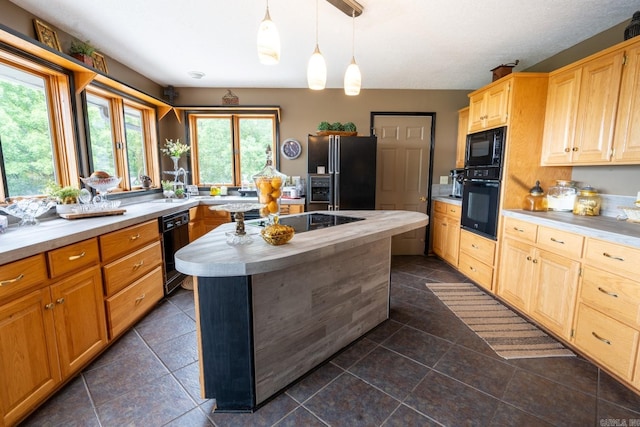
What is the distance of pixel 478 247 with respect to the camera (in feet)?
10.4

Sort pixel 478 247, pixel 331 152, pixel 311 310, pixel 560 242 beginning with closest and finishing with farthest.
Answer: pixel 311 310, pixel 560 242, pixel 478 247, pixel 331 152

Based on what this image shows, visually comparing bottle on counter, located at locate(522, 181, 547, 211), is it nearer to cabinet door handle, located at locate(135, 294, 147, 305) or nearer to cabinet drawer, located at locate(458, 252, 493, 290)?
cabinet drawer, located at locate(458, 252, 493, 290)

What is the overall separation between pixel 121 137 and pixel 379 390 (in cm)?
360

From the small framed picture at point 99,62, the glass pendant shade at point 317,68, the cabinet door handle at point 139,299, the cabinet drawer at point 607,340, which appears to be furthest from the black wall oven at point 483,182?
the small framed picture at point 99,62

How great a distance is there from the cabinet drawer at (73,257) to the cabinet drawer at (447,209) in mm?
3670

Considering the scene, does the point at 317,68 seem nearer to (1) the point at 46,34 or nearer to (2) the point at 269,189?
(2) the point at 269,189

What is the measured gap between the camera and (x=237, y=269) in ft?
3.86

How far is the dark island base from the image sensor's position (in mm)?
1415

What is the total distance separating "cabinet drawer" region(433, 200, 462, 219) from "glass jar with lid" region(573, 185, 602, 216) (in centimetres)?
119

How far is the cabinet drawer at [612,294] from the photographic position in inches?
64.1

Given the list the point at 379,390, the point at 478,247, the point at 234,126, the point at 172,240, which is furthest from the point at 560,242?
the point at 234,126

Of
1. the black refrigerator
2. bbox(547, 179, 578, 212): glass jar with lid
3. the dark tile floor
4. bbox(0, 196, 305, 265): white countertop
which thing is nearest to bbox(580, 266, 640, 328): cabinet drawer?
the dark tile floor

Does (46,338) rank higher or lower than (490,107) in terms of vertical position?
lower

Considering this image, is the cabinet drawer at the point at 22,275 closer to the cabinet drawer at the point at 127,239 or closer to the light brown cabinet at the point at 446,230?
the cabinet drawer at the point at 127,239
